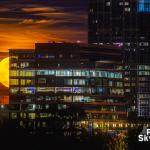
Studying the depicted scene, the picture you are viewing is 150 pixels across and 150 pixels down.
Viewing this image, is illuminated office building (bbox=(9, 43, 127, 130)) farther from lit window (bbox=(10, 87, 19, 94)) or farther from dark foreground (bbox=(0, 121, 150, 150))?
dark foreground (bbox=(0, 121, 150, 150))

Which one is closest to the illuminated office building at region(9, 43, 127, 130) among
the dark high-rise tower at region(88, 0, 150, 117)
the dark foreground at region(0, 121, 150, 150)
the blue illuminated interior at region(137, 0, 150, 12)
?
the dark high-rise tower at region(88, 0, 150, 117)

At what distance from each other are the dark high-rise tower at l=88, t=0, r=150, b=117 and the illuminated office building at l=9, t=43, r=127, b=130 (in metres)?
28.1

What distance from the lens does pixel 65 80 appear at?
160375 mm

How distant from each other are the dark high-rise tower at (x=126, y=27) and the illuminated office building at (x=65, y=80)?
92.1 feet

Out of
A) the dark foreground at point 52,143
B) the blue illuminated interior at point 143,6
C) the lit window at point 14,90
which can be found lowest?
the dark foreground at point 52,143

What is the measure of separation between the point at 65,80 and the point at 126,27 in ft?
129

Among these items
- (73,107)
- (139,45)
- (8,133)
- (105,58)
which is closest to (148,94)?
(139,45)

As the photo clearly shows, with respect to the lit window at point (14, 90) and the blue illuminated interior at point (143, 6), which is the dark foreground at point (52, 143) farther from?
the blue illuminated interior at point (143, 6)

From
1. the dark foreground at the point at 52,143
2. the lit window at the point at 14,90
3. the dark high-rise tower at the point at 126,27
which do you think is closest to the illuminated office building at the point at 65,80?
the lit window at the point at 14,90

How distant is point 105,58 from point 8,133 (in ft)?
226

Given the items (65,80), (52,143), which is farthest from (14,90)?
(52,143)

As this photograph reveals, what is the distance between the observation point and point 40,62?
160875 millimetres

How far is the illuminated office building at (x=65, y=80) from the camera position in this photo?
159 meters

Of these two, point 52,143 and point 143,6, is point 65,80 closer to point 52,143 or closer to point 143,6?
point 143,6
